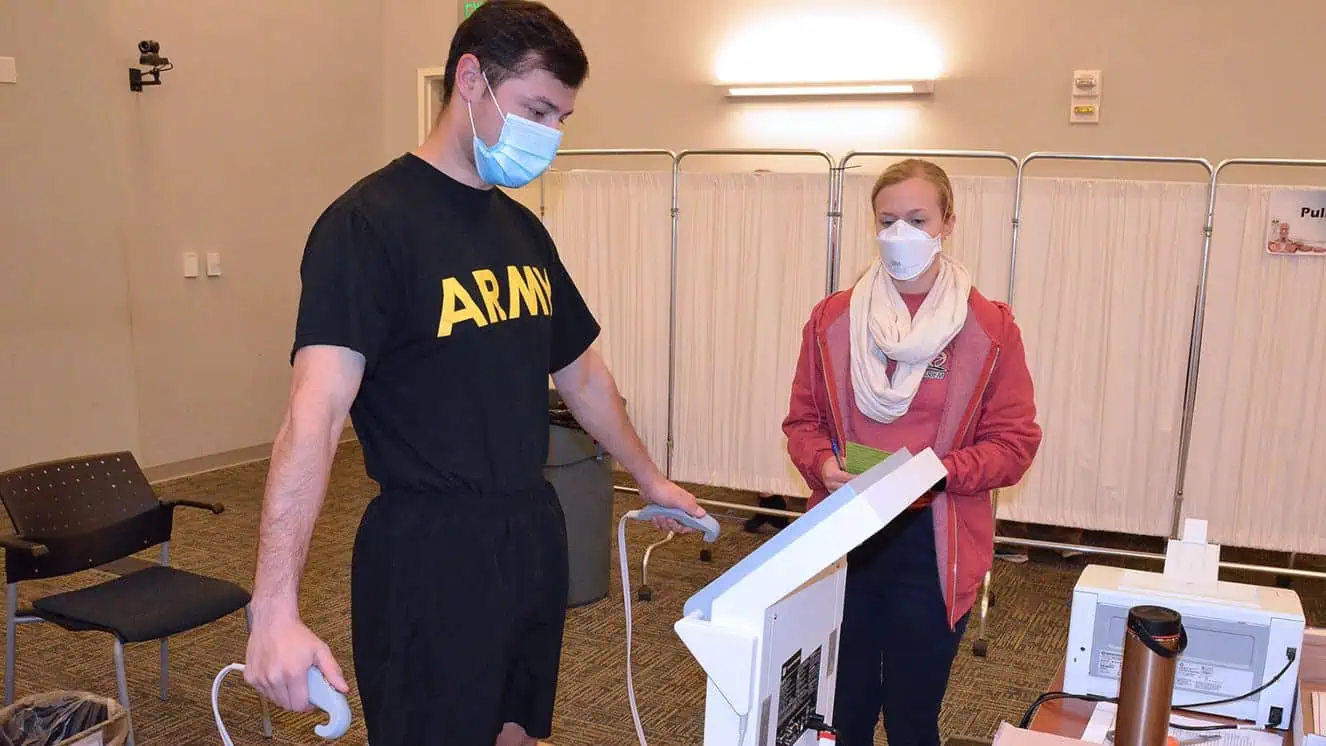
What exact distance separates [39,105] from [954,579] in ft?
15.7

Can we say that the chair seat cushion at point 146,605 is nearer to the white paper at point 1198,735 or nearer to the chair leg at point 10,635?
the chair leg at point 10,635

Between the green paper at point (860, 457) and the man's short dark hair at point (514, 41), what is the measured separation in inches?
33.6

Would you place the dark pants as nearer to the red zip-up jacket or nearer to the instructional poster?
the red zip-up jacket

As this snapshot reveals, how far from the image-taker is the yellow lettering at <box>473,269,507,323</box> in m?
1.64

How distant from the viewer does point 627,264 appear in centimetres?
447

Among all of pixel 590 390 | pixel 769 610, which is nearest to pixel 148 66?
pixel 590 390

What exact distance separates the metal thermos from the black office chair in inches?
85.2

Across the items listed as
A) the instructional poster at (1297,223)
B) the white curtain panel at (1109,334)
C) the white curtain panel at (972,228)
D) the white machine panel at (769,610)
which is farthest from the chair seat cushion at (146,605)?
the instructional poster at (1297,223)

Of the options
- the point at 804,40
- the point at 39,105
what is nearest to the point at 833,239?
the point at 804,40

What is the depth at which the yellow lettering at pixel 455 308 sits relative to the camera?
5.16 ft

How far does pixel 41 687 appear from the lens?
310 cm

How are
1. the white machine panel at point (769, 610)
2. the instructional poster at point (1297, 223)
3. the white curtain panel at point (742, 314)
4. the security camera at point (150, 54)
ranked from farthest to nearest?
the security camera at point (150, 54)
the white curtain panel at point (742, 314)
the instructional poster at point (1297, 223)
the white machine panel at point (769, 610)

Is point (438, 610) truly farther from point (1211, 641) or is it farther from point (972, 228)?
point (972, 228)

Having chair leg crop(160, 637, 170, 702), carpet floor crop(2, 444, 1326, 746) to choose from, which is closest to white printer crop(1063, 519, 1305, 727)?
carpet floor crop(2, 444, 1326, 746)
